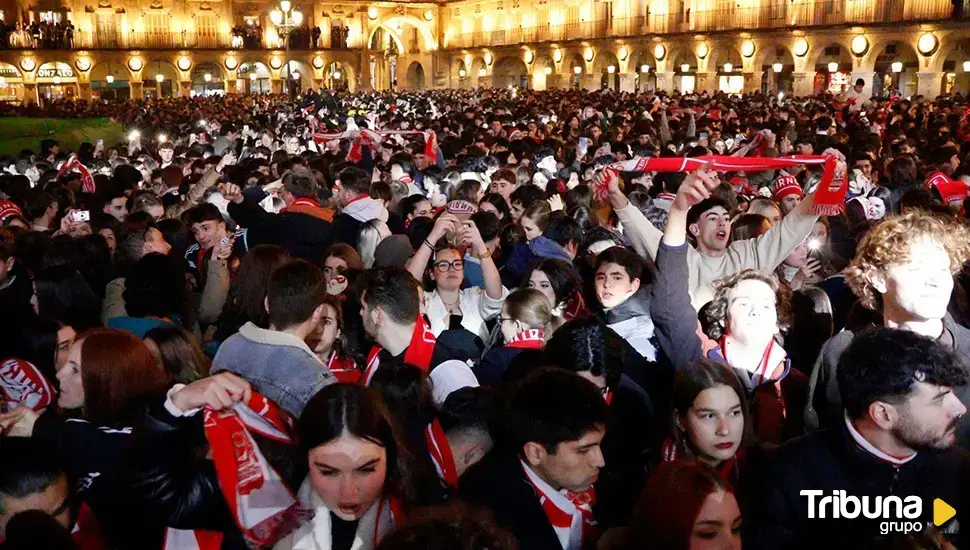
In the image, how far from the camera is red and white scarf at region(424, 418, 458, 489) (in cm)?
296

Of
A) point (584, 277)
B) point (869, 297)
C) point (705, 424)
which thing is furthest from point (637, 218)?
point (705, 424)

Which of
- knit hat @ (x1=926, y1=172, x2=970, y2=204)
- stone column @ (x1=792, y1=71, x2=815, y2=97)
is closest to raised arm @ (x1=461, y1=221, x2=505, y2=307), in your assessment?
knit hat @ (x1=926, y1=172, x2=970, y2=204)

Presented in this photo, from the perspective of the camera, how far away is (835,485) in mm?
2559

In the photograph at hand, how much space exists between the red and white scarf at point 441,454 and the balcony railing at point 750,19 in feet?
107

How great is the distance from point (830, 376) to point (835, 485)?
74cm

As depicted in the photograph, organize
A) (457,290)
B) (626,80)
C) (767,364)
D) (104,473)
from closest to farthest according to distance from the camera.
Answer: (104,473) < (767,364) < (457,290) < (626,80)

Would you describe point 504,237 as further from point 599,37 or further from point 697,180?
point 599,37

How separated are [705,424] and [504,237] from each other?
3.56 m

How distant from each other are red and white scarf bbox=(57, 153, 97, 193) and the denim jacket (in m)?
7.81

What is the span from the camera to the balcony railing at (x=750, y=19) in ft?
103

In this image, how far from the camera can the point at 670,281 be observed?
3.77 m

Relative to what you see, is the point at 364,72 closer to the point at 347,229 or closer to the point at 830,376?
the point at 347,229

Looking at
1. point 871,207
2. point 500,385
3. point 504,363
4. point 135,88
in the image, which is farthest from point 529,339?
point 135,88

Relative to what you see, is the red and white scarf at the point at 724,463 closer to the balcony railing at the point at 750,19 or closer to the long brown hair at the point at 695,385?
the long brown hair at the point at 695,385
